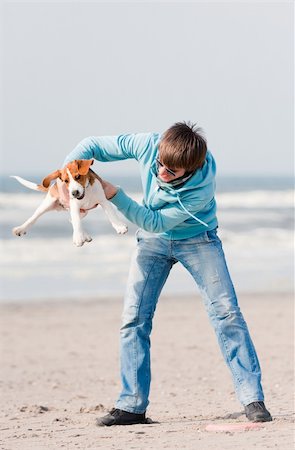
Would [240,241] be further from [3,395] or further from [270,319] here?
[3,395]

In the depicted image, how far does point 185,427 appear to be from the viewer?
5.98 meters

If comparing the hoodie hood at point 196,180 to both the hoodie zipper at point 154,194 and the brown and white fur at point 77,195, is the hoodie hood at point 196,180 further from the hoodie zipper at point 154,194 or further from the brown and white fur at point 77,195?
the brown and white fur at point 77,195

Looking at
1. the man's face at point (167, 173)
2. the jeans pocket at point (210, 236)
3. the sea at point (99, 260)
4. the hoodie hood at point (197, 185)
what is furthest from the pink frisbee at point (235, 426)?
the sea at point (99, 260)

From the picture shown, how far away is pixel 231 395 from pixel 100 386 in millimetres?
1234

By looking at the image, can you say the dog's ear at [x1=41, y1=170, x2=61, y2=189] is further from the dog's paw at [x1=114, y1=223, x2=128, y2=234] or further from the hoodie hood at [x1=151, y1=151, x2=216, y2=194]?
the hoodie hood at [x1=151, y1=151, x2=216, y2=194]

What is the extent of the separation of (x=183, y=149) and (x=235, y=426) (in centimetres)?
171

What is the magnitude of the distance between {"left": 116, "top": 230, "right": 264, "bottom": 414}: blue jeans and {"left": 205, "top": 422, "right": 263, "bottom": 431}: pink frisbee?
7.1 inches

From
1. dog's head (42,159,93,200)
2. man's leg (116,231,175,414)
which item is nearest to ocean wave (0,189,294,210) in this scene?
man's leg (116,231,175,414)

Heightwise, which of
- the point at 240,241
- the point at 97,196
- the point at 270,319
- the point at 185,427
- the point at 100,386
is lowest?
the point at 240,241

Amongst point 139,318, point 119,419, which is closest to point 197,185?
point 139,318

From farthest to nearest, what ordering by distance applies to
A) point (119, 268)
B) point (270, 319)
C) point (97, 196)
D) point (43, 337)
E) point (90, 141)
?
point (119, 268) → point (270, 319) → point (43, 337) → point (90, 141) → point (97, 196)

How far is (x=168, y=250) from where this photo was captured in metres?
5.93

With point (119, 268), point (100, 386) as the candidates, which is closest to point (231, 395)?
point (100, 386)

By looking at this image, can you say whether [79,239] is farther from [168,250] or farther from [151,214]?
[168,250]
